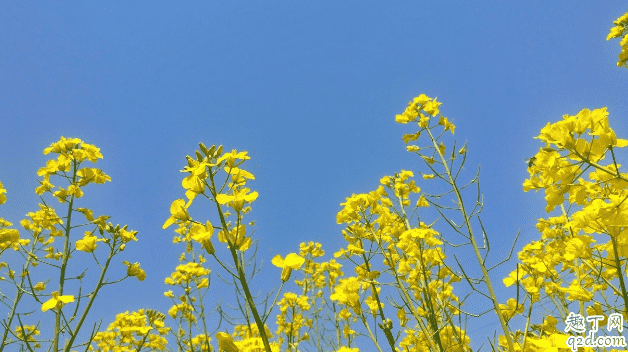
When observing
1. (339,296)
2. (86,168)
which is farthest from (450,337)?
(86,168)

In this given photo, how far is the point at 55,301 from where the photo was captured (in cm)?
308

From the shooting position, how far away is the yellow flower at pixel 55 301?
9.93ft

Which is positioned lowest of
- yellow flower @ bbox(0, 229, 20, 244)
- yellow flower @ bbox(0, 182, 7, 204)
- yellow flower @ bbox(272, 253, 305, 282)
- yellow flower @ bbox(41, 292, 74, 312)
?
yellow flower @ bbox(272, 253, 305, 282)

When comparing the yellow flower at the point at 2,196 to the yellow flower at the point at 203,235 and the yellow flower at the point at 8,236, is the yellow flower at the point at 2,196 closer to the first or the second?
the yellow flower at the point at 8,236

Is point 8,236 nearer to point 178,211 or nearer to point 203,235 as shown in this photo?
point 178,211

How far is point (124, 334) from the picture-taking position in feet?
15.6

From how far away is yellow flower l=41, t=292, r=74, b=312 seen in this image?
9.93ft

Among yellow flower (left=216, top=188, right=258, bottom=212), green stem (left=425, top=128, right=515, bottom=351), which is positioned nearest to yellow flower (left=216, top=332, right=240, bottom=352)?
yellow flower (left=216, top=188, right=258, bottom=212)

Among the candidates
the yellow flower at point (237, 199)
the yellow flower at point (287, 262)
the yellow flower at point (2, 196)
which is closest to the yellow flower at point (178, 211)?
the yellow flower at point (237, 199)

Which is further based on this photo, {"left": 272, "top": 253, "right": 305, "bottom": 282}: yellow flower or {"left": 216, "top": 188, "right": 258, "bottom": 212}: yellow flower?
{"left": 272, "top": 253, "right": 305, "bottom": 282}: yellow flower

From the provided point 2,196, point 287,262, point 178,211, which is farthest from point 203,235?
point 2,196

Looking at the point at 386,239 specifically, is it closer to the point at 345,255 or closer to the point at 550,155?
the point at 345,255

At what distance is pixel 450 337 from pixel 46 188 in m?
4.75

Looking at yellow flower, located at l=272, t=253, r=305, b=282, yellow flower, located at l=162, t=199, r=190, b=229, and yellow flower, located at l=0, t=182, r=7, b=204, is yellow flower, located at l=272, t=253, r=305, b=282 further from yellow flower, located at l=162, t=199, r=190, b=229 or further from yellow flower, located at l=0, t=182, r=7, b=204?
yellow flower, located at l=0, t=182, r=7, b=204
